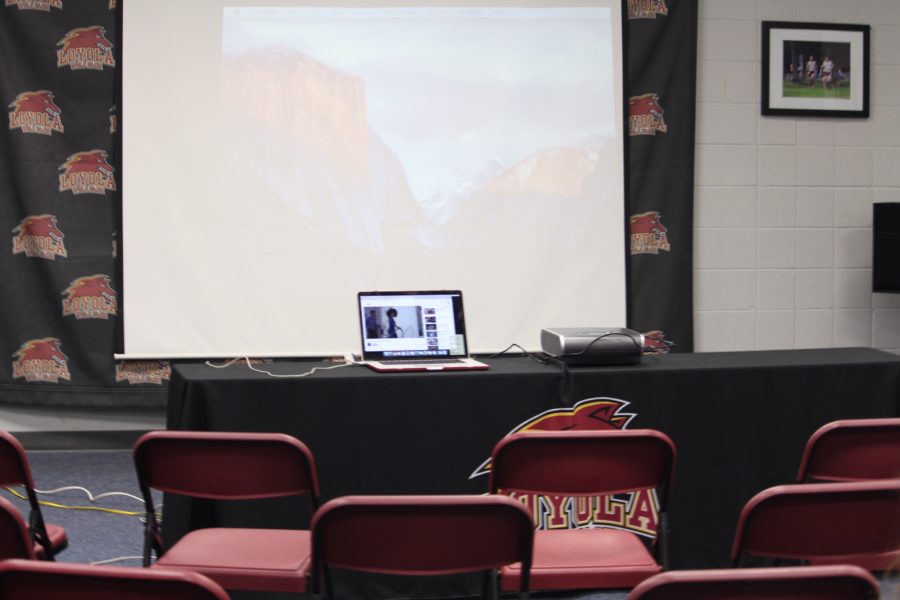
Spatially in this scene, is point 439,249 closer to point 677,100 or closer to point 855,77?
point 677,100

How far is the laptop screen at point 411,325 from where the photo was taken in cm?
274

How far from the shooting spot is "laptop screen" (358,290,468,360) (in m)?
2.74

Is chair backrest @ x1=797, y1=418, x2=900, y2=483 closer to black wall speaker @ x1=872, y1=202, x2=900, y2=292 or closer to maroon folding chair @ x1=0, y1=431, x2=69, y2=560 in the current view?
maroon folding chair @ x1=0, y1=431, x2=69, y2=560

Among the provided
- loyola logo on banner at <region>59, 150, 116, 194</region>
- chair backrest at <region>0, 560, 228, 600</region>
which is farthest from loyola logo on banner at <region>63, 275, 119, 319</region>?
chair backrest at <region>0, 560, 228, 600</region>

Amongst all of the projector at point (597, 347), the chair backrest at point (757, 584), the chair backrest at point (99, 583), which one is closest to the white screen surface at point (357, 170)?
the projector at point (597, 347)

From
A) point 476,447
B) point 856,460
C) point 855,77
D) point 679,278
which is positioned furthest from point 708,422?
point 855,77

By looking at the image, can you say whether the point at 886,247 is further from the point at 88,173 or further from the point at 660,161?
the point at 88,173

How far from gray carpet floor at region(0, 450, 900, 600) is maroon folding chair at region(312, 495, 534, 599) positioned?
1.06 meters

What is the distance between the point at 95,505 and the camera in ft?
11.4

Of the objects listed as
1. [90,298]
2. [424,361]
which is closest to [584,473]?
[424,361]

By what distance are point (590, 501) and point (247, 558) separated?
1.09 metres

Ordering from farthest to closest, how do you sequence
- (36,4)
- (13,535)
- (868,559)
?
(36,4) → (868,559) → (13,535)

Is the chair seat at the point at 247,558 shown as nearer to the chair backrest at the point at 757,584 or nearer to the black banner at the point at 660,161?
the chair backrest at the point at 757,584

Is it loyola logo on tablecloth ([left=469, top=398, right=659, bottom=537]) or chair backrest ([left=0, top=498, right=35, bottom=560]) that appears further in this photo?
loyola logo on tablecloth ([left=469, top=398, right=659, bottom=537])
